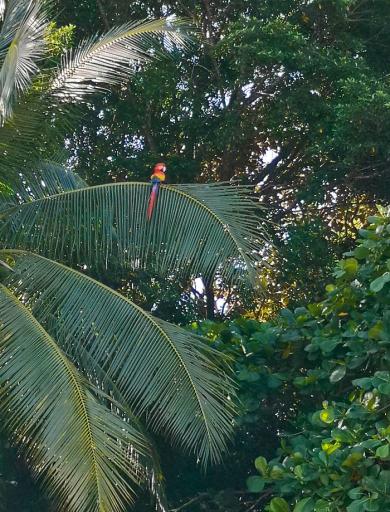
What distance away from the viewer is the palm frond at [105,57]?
29.5 feet

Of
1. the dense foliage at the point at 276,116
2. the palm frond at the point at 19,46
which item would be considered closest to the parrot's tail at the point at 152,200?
the palm frond at the point at 19,46

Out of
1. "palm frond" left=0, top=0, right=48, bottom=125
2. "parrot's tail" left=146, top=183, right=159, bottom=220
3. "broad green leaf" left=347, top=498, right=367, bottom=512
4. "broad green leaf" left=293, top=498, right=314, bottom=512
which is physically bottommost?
"broad green leaf" left=293, top=498, right=314, bottom=512

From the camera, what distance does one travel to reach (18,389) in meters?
7.39

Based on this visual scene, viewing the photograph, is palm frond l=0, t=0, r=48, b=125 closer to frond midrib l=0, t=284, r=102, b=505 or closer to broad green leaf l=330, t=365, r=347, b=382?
frond midrib l=0, t=284, r=102, b=505

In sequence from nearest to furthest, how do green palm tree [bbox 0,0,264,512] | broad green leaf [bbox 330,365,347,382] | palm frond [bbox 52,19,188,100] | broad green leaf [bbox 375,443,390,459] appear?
broad green leaf [bbox 375,443,390,459] < green palm tree [bbox 0,0,264,512] < broad green leaf [bbox 330,365,347,382] < palm frond [bbox 52,19,188,100]

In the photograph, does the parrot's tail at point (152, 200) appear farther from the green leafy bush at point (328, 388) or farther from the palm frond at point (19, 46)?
the green leafy bush at point (328, 388)

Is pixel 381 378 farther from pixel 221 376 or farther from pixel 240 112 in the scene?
pixel 240 112

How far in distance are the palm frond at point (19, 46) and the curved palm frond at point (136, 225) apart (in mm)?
947

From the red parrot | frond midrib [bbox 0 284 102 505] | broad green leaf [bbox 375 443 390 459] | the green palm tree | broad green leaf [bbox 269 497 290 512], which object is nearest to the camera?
broad green leaf [bbox 375 443 390 459]

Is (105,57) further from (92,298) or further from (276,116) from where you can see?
(276,116)

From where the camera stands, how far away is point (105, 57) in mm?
9000

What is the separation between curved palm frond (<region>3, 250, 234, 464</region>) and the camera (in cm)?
786

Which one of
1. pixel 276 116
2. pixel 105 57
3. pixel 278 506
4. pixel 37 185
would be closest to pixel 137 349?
pixel 278 506

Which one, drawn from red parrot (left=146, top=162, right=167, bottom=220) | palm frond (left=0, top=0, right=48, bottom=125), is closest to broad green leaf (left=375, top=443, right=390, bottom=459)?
red parrot (left=146, top=162, right=167, bottom=220)
